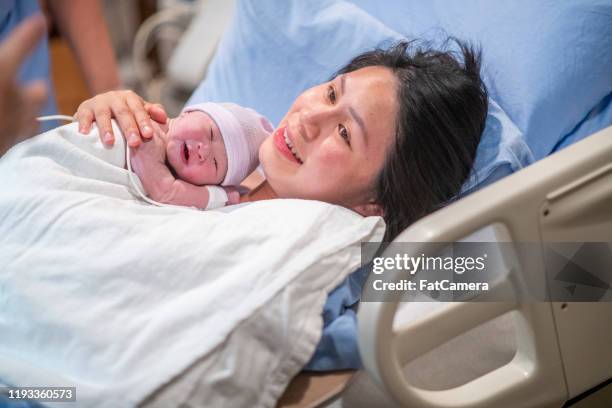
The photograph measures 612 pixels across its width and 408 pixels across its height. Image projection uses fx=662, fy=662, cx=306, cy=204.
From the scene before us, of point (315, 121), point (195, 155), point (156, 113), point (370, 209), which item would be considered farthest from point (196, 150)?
point (370, 209)

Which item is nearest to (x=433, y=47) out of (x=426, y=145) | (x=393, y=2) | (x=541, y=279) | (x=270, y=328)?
(x=393, y=2)

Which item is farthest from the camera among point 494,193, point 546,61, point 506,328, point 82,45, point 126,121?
point 82,45

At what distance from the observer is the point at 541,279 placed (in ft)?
3.08

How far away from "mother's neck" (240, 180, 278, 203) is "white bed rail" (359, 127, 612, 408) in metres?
0.50

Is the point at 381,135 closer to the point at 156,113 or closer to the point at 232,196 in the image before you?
the point at 232,196

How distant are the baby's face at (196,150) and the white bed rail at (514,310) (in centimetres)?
50

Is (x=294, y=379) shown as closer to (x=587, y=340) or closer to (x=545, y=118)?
(x=587, y=340)

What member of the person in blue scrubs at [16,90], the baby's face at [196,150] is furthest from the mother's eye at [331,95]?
the person in blue scrubs at [16,90]

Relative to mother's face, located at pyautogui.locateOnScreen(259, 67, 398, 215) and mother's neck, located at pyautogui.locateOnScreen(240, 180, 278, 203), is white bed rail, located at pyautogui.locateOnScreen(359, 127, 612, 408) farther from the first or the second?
mother's neck, located at pyautogui.locateOnScreen(240, 180, 278, 203)

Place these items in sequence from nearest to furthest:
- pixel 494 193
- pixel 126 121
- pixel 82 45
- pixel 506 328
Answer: pixel 494 193 → pixel 506 328 → pixel 126 121 → pixel 82 45

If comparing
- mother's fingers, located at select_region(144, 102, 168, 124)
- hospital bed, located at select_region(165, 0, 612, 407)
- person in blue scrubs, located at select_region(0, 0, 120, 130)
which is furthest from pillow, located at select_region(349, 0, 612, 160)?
person in blue scrubs, located at select_region(0, 0, 120, 130)

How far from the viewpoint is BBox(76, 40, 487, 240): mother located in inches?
45.7

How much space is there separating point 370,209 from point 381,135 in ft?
0.47

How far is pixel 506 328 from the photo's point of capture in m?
1.10
